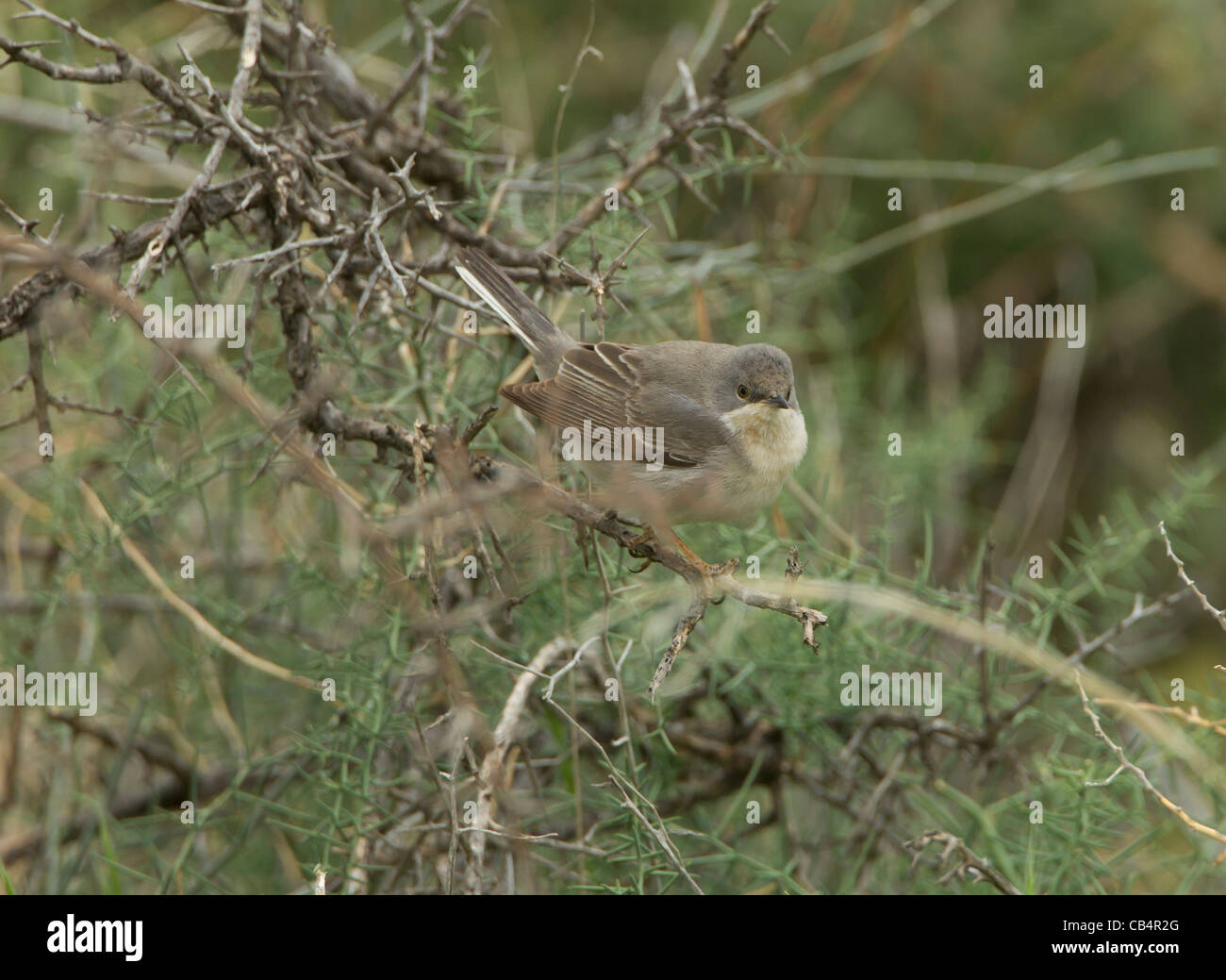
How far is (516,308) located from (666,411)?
27.3 inches

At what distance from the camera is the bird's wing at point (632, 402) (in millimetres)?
4121

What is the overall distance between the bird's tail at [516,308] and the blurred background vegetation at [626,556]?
0.18 metres

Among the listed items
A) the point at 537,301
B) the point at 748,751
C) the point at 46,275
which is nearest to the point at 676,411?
the point at 537,301

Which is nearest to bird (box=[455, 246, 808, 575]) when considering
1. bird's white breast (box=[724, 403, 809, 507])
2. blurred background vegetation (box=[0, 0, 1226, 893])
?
bird's white breast (box=[724, 403, 809, 507])

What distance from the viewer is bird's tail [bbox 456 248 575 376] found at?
3877 millimetres

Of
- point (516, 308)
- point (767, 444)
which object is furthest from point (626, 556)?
point (516, 308)

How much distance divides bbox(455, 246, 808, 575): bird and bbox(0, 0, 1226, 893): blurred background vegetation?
21 centimetres

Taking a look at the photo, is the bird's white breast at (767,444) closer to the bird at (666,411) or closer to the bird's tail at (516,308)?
the bird at (666,411)

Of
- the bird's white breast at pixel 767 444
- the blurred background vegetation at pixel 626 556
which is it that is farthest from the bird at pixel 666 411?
the blurred background vegetation at pixel 626 556

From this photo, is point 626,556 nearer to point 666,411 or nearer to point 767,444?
point 666,411

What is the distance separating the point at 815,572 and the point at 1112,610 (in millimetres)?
1824

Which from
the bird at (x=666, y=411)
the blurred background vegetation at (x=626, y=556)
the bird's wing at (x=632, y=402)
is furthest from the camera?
the bird's wing at (x=632, y=402)

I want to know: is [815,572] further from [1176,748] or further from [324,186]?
[324,186]

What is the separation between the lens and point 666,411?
431 centimetres
